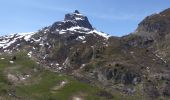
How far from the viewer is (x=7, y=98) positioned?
188 meters

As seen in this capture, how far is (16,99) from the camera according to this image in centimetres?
18800

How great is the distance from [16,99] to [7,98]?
4.29 metres
